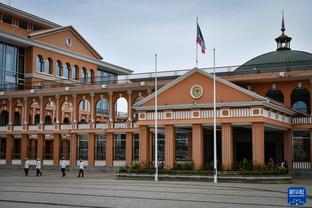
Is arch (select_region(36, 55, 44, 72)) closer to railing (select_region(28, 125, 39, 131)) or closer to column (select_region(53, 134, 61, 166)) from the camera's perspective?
railing (select_region(28, 125, 39, 131))

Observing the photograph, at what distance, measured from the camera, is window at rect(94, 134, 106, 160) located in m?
52.3

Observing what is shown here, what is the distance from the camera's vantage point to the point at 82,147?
53875 mm

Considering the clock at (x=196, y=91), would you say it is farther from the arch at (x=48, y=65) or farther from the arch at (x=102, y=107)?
the arch at (x=102, y=107)

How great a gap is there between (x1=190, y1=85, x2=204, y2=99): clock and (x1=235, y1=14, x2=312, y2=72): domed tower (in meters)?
8.88

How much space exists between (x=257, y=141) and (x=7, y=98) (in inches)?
1303

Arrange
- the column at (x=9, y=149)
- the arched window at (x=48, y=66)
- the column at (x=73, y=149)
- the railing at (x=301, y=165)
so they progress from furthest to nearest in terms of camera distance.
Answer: the arched window at (x=48, y=66) < the column at (x=9, y=149) < the column at (x=73, y=149) < the railing at (x=301, y=165)

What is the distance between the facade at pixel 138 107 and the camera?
3716 cm

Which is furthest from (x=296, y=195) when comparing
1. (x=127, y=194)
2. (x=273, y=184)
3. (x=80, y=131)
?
(x=80, y=131)

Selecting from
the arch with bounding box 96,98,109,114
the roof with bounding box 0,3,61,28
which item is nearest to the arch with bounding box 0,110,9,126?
the roof with bounding box 0,3,61,28

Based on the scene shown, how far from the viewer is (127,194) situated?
23.9m

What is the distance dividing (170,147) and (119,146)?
14192 millimetres

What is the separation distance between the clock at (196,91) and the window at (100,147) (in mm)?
16876

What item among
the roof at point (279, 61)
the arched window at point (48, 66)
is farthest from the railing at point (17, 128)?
the roof at point (279, 61)

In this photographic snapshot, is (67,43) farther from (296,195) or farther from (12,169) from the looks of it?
(296,195)
